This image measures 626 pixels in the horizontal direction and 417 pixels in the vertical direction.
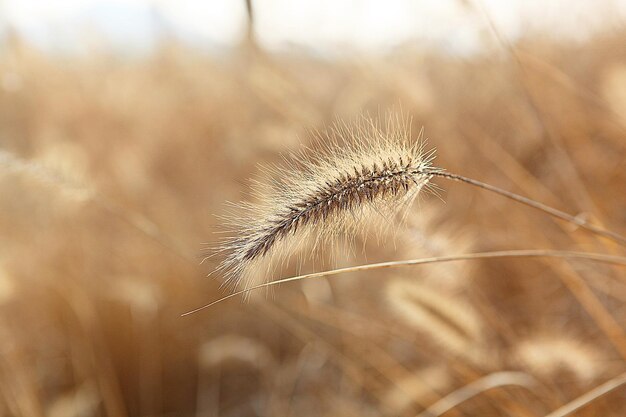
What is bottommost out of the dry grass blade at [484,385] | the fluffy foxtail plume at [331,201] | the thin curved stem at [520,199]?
the dry grass blade at [484,385]

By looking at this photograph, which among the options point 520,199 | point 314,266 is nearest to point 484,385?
point 520,199

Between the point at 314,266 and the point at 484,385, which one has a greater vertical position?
the point at 314,266

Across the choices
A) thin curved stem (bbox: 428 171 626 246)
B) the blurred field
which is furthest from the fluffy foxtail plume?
the blurred field

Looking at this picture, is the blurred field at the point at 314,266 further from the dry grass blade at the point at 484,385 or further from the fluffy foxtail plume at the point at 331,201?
the fluffy foxtail plume at the point at 331,201

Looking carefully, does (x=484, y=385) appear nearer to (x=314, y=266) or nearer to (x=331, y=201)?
(x=331, y=201)

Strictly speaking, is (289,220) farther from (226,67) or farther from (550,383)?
(226,67)

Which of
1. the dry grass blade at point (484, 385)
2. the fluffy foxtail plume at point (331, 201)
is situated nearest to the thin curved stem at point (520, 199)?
the fluffy foxtail plume at point (331, 201)

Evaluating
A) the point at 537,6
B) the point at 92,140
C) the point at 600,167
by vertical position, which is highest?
the point at 537,6

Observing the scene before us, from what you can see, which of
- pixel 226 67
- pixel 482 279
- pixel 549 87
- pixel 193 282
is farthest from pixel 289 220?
pixel 226 67

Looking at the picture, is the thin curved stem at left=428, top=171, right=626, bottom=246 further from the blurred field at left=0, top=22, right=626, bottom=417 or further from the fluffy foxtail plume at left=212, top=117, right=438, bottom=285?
the blurred field at left=0, top=22, right=626, bottom=417
